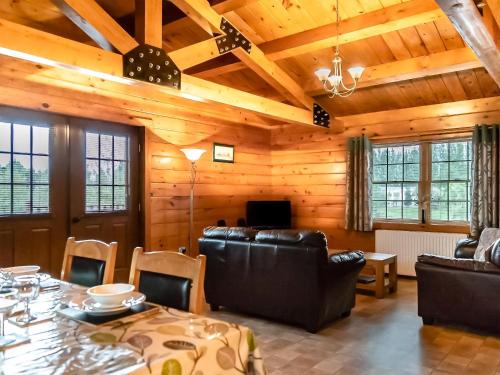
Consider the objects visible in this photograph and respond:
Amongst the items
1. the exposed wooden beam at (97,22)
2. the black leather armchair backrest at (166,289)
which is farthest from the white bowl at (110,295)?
the exposed wooden beam at (97,22)

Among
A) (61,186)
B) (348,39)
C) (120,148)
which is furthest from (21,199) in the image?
(348,39)

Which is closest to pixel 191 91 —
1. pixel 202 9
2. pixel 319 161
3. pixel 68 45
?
pixel 202 9

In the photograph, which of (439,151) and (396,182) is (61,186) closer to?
(396,182)

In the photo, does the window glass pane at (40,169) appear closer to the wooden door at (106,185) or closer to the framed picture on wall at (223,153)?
the wooden door at (106,185)

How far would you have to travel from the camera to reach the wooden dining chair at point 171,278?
5.76 ft

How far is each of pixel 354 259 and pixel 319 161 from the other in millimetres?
3214

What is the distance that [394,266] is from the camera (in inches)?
198

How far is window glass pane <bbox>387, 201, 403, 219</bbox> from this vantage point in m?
6.10

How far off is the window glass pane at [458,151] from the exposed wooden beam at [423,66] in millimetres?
1263

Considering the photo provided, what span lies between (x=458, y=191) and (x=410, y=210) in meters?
0.70

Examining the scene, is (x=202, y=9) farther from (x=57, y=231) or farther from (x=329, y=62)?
(x=57, y=231)

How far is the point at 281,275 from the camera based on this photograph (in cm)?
358

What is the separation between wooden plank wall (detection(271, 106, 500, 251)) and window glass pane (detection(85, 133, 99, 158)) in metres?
3.40

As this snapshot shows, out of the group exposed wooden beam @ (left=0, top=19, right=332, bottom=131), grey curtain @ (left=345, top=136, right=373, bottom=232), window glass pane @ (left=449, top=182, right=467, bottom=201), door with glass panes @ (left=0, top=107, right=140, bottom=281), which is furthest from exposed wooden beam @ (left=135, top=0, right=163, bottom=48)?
window glass pane @ (left=449, top=182, right=467, bottom=201)
